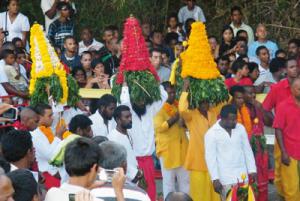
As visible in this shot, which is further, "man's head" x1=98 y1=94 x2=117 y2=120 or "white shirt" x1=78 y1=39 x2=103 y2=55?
"white shirt" x1=78 y1=39 x2=103 y2=55

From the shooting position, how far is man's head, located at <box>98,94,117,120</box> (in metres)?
12.2

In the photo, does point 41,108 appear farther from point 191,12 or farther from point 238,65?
point 191,12

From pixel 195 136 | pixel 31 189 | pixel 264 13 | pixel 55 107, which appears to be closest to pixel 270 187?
pixel 195 136

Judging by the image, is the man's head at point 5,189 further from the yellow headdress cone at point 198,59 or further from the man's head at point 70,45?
the man's head at point 70,45

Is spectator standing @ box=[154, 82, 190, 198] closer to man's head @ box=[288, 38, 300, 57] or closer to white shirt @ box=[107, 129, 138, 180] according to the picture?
white shirt @ box=[107, 129, 138, 180]

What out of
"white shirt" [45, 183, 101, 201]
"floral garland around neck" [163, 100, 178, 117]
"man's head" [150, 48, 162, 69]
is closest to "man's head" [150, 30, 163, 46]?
"man's head" [150, 48, 162, 69]

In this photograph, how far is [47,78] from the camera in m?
12.4

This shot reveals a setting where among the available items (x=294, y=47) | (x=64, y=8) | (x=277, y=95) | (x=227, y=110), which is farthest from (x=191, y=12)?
(x=227, y=110)

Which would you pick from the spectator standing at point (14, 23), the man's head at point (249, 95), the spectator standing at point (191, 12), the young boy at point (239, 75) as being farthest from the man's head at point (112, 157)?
the spectator standing at point (191, 12)

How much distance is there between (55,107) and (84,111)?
0.77 metres

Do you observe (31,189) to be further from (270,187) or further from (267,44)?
(267,44)

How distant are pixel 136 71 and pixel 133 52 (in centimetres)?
24

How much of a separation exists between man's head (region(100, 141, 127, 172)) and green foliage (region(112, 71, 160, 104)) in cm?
389

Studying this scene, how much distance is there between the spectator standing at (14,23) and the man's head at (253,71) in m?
4.33
